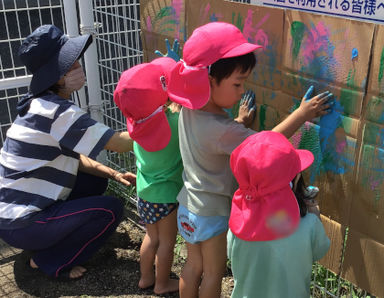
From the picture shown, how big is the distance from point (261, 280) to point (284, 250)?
0.20 metres

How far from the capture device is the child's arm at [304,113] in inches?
82.7

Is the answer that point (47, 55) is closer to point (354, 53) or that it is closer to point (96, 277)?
point (96, 277)

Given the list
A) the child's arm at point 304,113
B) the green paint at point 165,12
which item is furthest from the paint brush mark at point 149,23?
the child's arm at point 304,113

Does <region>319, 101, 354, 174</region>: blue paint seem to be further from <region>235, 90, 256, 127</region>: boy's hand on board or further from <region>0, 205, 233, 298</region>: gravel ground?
<region>0, 205, 233, 298</region>: gravel ground

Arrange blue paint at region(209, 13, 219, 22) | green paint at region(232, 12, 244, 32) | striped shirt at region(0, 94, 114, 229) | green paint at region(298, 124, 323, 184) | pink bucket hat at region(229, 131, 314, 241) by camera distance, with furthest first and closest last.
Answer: striped shirt at region(0, 94, 114, 229), blue paint at region(209, 13, 219, 22), green paint at region(232, 12, 244, 32), green paint at region(298, 124, 323, 184), pink bucket hat at region(229, 131, 314, 241)

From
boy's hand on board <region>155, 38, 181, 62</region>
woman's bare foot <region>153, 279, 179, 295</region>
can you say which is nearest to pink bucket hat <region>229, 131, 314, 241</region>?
woman's bare foot <region>153, 279, 179, 295</region>

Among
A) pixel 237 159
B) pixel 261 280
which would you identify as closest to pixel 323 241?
pixel 261 280

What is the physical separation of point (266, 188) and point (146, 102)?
2.76 feet

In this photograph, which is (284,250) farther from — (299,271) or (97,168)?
(97,168)

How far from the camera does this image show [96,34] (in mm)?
3598

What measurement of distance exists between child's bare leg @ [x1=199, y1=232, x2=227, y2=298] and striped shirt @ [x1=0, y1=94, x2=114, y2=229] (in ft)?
2.77

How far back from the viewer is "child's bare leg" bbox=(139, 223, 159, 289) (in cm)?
277

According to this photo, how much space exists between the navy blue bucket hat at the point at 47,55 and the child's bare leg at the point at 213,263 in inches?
49.6

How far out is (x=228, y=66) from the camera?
2045 millimetres
